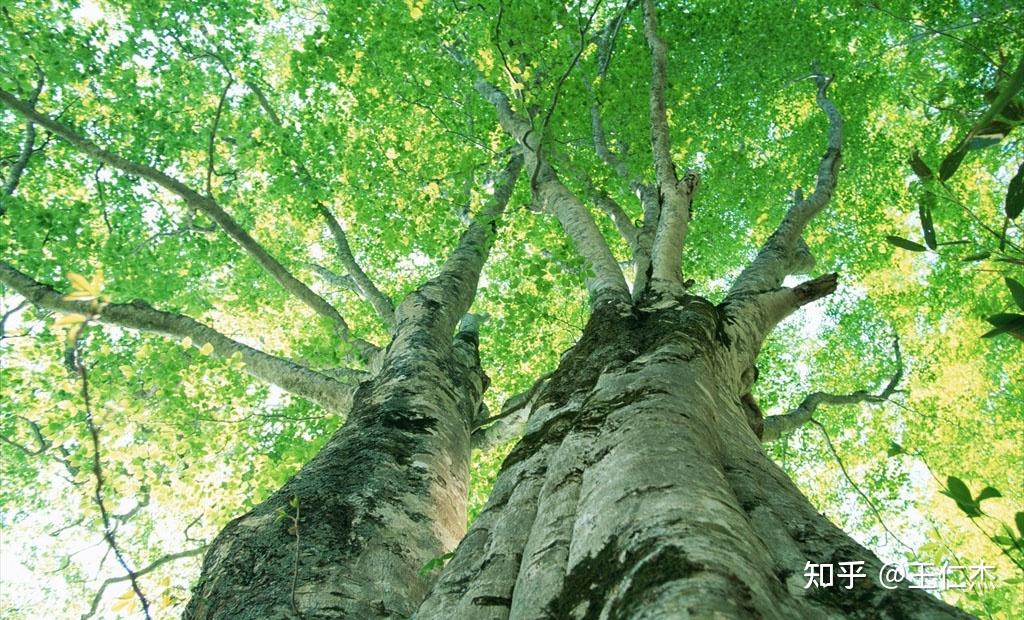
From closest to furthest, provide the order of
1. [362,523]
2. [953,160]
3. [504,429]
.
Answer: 1. [953,160]
2. [362,523]
3. [504,429]

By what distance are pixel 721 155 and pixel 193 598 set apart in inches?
414

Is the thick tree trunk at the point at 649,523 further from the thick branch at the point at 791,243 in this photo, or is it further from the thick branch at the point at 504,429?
the thick branch at the point at 504,429

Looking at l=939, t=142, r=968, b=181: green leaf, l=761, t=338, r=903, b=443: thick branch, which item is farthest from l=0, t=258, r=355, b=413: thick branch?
l=939, t=142, r=968, b=181: green leaf

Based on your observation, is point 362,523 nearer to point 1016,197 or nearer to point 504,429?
point 1016,197

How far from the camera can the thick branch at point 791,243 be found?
15.5 ft

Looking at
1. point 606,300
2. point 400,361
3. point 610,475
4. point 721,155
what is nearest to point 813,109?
point 721,155

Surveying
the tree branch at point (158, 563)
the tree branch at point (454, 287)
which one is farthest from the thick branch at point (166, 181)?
the tree branch at point (158, 563)

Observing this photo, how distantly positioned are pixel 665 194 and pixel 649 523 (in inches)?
146

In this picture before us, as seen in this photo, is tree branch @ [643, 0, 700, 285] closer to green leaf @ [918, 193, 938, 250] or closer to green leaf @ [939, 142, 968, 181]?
green leaf @ [918, 193, 938, 250]

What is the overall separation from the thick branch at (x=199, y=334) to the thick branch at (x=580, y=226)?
2.27m

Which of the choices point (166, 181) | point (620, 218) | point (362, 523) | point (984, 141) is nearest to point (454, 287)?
point (620, 218)

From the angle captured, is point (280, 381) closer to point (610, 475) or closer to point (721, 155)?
point (610, 475)

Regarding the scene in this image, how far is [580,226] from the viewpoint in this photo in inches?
200

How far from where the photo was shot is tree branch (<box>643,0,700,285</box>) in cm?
441
